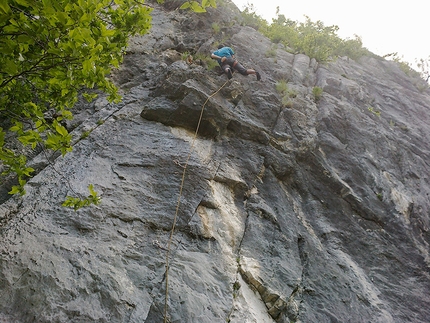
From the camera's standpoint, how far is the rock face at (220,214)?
352 centimetres

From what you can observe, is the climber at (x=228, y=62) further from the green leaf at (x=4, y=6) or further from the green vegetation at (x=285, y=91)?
the green leaf at (x=4, y=6)

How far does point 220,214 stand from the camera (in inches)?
191

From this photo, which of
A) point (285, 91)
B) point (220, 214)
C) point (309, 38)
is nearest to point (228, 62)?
point (285, 91)

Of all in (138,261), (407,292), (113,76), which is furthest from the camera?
(113,76)

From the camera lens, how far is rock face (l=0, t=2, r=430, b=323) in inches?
139

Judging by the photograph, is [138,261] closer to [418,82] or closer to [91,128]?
[91,128]

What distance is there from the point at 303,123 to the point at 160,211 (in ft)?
15.0

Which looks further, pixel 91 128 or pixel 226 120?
pixel 226 120

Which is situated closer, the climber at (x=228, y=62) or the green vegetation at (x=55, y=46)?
the green vegetation at (x=55, y=46)

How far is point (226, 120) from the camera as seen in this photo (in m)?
6.32

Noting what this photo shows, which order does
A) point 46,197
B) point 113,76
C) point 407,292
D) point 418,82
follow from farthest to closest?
point 418,82 < point 113,76 < point 407,292 < point 46,197

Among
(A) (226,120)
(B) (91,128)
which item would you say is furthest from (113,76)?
(A) (226,120)

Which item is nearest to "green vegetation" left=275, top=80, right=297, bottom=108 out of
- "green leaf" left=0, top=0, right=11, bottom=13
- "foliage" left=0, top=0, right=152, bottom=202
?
"foliage" left=0, top=0, right=152, bottom=202

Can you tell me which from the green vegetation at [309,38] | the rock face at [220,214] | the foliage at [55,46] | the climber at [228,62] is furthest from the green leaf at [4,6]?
the green vegetation at [309,38]
